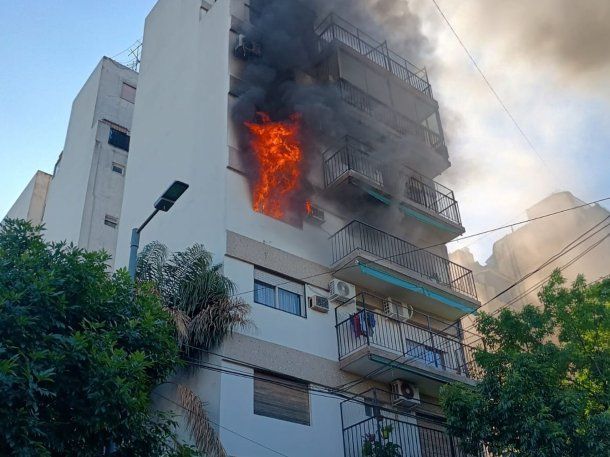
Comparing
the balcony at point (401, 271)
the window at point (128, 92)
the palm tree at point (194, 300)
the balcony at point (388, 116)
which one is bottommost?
the palm tree at point (194, 300)

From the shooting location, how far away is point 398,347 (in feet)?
59.9

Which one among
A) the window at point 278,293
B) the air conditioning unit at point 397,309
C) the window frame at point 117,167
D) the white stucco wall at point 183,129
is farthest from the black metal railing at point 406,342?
the window frame at point 117,167

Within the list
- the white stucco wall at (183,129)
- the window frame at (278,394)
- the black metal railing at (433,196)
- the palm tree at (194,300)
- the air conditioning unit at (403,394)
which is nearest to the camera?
the palm tree at (194,300)

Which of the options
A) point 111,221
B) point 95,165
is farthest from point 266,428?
point 95,165

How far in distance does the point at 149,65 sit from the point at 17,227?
1407cm

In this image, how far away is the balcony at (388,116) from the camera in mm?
21281

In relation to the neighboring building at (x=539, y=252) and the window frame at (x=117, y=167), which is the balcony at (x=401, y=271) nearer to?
the window frame at (x=117, y=167)

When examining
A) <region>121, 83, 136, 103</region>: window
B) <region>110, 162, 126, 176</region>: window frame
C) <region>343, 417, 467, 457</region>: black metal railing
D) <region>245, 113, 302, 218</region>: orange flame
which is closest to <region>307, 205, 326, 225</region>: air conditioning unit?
<region>245, 113, 302, 218</region>: orange flame

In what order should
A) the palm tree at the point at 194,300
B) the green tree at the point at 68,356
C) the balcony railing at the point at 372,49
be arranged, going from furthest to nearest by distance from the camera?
the balcony railing at the point at 372,49, the palm tree at the point at 194,300, the green tree at the point at 68,356

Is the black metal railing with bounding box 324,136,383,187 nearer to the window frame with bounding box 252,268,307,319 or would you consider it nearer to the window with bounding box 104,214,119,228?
the window frame with bounding box 252,268,307,319

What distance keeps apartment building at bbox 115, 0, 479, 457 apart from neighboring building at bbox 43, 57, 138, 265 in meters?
3.30

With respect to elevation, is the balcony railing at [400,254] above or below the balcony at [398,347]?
above

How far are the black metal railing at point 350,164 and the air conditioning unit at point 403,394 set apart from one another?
5.41m

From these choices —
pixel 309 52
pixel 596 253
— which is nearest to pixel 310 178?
pixel 309 52
